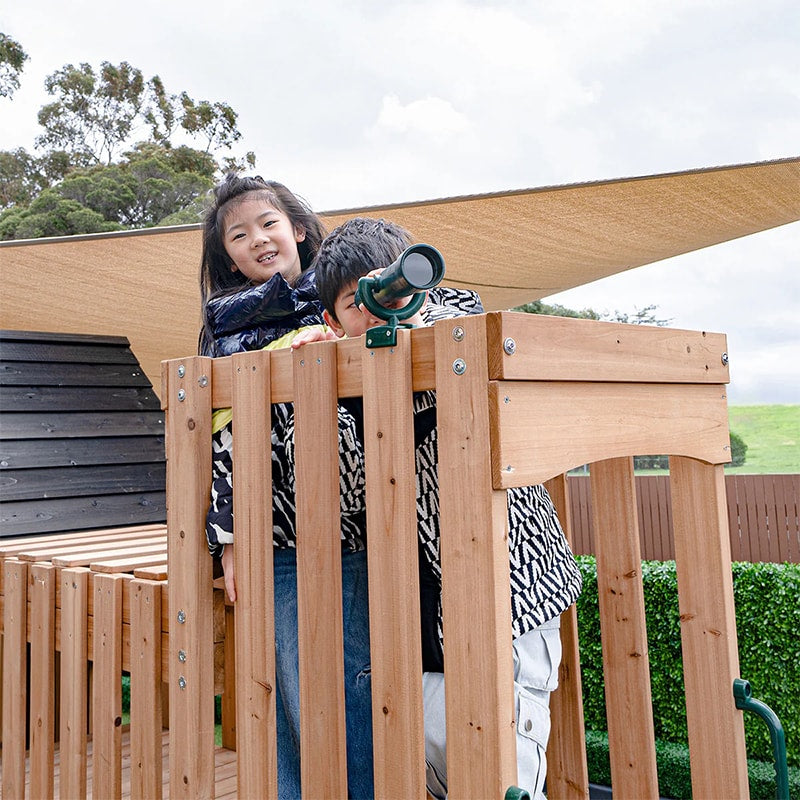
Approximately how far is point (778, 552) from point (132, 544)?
772 cm

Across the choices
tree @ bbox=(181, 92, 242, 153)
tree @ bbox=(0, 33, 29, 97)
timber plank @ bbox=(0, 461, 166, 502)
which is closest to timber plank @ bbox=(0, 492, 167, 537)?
timber plank @ bbox=(0, 461, 166, 502)

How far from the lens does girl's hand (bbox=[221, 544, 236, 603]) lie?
1.51 meters

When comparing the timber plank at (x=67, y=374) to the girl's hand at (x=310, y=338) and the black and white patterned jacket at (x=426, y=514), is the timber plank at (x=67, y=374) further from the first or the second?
the girl's hand at (x=310, y=338)

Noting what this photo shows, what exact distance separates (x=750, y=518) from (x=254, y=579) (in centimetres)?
845

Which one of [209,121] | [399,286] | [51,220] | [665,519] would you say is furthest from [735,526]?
[209,121]

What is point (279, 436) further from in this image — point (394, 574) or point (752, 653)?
point (752, 653)

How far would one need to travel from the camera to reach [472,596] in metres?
1.15

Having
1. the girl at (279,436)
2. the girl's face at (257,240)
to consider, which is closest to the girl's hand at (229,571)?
the girl at (279,436)

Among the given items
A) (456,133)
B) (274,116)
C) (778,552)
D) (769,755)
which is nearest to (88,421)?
(769,755)

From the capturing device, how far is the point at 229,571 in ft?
4.98

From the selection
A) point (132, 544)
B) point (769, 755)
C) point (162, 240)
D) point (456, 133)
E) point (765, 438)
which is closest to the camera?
point (132, 544)

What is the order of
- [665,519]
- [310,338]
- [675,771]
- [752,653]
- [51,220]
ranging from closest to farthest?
[310,338] → [675,771] → [752,653] → [665,519] → [51,220]

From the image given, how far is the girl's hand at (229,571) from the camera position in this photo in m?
1.51

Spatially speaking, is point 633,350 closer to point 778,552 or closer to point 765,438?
point 778,552
